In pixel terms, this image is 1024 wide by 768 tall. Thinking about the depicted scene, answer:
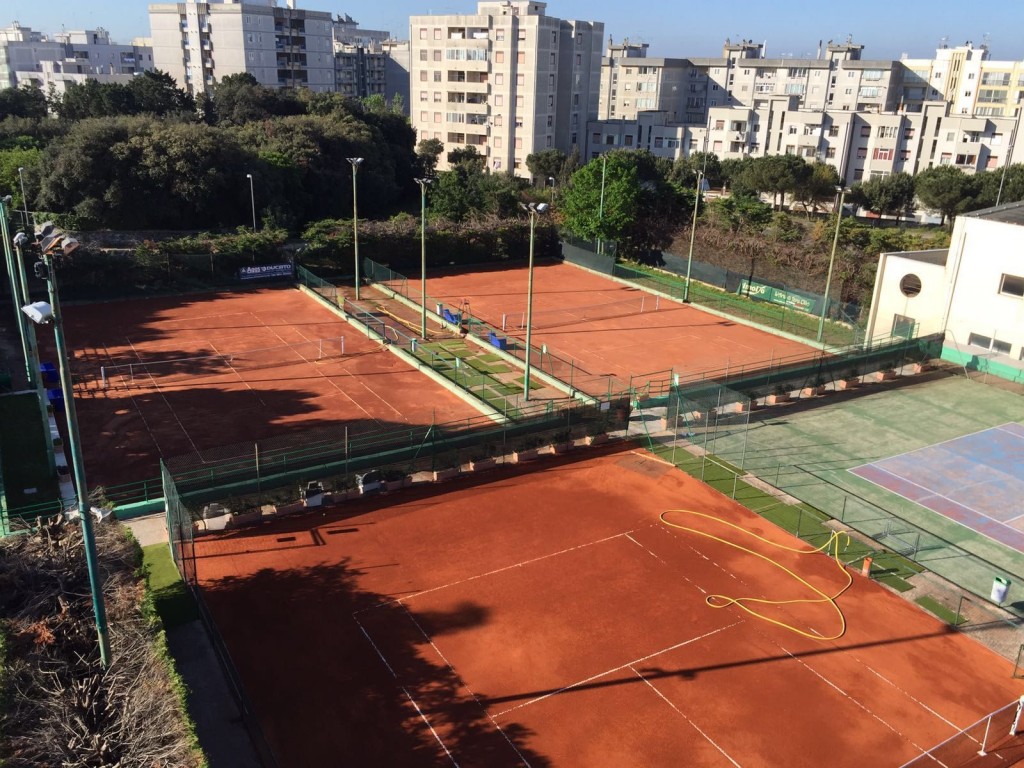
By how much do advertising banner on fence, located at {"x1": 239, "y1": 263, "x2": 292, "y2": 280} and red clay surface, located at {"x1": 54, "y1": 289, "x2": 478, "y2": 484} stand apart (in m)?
5.47

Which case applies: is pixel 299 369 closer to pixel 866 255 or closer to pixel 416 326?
pixel 416 326

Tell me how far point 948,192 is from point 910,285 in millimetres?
30212

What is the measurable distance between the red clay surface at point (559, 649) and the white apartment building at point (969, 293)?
20.0m

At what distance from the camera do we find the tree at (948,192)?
204ft

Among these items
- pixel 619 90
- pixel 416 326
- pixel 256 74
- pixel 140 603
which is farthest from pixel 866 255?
pixel 256 74

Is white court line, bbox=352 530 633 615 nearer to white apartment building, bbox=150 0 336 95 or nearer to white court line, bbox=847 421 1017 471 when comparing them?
white court line, bbox=847 421 1017 471

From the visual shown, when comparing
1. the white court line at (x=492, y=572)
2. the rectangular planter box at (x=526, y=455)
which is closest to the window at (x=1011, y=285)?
the rectangular planter box at (x=526, y=455)

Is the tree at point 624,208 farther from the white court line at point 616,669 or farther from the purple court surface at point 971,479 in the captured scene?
the white court line at point 616,669

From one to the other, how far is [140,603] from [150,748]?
175 inches

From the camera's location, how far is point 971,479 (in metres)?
25.9

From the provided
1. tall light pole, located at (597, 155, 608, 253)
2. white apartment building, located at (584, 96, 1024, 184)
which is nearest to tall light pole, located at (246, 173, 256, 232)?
tall light pole, located at (597, 155, 608, 253)

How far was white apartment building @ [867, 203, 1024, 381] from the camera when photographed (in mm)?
34938

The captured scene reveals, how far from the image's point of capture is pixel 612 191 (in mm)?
54719

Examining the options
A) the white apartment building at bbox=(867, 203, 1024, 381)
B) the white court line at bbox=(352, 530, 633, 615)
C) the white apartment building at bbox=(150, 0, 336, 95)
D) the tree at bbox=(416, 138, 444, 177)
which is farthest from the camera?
the white apartment building at bbox=(150, 0, 336, 95)
